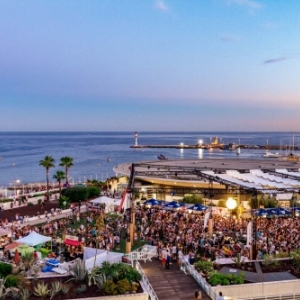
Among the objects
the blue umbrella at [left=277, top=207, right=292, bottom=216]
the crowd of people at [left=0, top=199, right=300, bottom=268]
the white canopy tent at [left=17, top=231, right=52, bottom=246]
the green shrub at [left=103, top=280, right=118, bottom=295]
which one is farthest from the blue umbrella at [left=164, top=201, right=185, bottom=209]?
the green shrub at [left=103, top=280, right=118, bottom=295]

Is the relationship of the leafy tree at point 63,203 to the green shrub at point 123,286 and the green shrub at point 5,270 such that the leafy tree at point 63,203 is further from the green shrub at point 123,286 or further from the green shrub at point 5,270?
the green shrub at point 123,286

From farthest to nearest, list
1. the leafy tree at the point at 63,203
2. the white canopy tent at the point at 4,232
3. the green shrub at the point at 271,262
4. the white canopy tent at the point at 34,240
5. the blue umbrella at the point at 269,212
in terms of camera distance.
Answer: the leafy tree at the point at 63,203 → the blue umbrella at the point at 269,212 → the white canopy tent at the point at 4,232 → the white canopy tent at the point at 34,240 → the green shrub at the point at 271,262

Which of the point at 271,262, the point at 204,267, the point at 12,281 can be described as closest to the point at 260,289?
the point at 204,267

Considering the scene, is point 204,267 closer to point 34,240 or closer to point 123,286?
point 123,286

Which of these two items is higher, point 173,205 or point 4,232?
point 173,205

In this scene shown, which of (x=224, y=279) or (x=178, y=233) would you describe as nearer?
(x=224, y=279)

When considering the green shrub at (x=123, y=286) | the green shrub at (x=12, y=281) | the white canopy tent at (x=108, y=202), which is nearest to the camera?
the green shrub at (x=123, y=286)

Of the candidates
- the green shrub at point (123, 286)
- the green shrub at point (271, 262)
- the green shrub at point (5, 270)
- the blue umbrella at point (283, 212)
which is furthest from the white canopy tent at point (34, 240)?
the blue umbrella at point (283, 212)
